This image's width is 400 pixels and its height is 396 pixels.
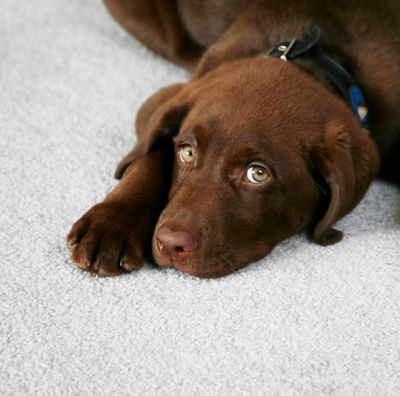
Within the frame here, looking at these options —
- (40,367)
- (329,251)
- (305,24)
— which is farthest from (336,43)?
(40,367)

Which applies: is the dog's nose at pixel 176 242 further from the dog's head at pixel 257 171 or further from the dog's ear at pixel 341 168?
the dog's ear at pixel 341 168

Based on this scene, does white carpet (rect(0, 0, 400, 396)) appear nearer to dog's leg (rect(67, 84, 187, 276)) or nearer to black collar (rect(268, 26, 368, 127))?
dog's leg (rect(67, 84, 187, 276))

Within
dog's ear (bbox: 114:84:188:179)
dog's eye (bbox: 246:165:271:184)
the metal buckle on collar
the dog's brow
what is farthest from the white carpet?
the metal buckle on collar

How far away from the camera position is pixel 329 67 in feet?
8.28

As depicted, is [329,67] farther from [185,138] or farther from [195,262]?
[195,262]

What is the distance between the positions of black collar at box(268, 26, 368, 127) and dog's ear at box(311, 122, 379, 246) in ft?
0.69

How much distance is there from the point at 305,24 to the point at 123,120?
941 millimetres

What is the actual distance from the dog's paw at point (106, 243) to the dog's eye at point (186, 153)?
284 mm

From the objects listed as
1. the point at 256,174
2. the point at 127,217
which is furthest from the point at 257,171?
the point at 127,217

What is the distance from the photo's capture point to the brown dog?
2115mm

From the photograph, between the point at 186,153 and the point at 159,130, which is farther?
the point at 159,130

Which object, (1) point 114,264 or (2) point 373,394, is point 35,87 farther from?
(2) point 373,394

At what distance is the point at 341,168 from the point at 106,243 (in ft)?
2.66

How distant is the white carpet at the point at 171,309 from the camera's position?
1832 millimetres
